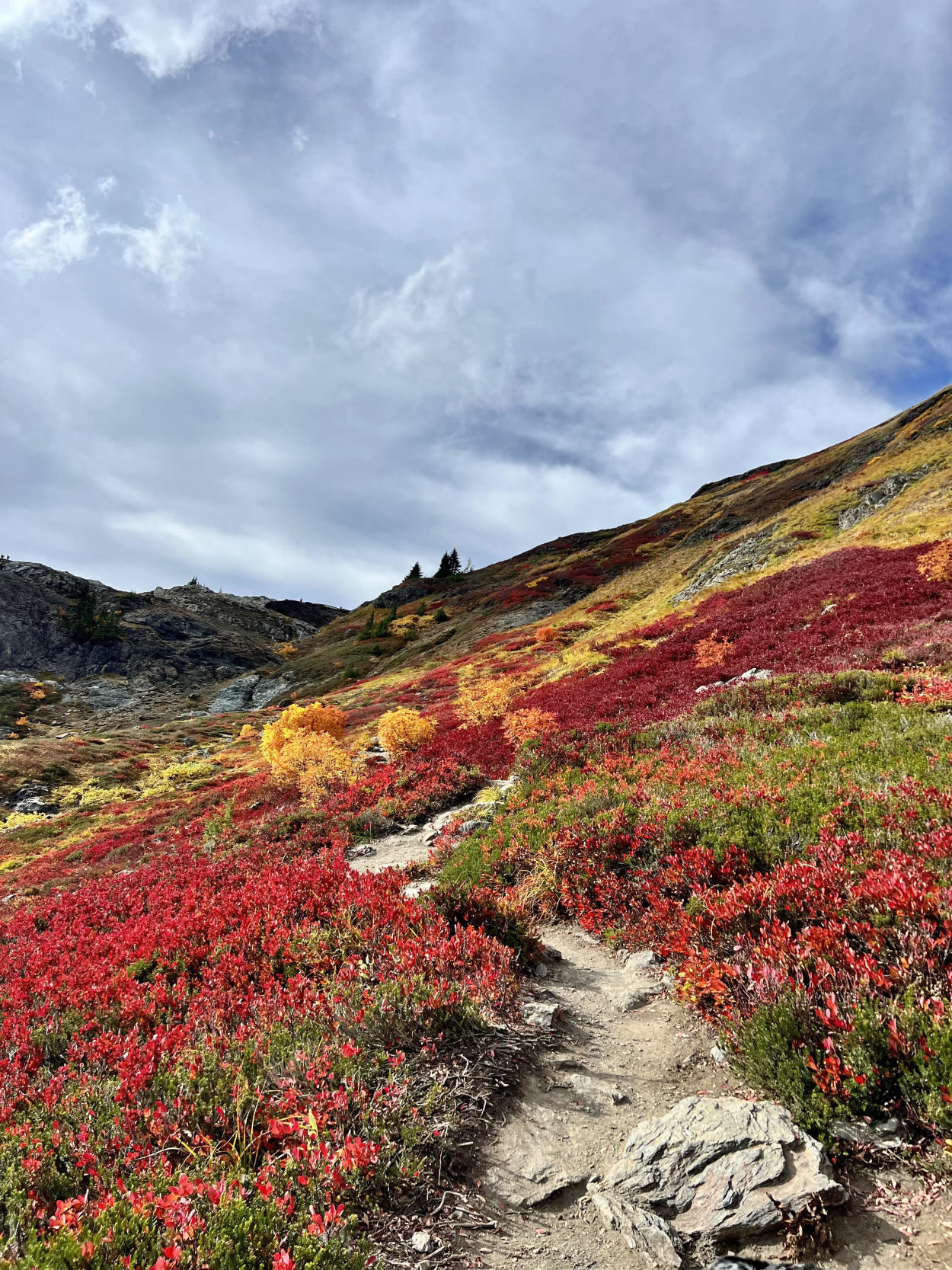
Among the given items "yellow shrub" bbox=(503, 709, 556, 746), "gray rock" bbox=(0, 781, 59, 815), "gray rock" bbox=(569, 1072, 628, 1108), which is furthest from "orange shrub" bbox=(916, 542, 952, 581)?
"gray rock" bbox=(0, 781, 59, 815)

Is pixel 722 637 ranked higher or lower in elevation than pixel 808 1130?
higher

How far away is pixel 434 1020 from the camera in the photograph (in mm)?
5793

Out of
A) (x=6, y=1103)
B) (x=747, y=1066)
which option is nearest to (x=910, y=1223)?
(x=747, y=1066)

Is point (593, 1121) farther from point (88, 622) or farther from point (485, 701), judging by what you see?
point (88, 622)

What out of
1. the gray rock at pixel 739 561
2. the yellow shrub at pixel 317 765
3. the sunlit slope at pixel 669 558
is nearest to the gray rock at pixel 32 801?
the yellow shrub at pixel 317 765

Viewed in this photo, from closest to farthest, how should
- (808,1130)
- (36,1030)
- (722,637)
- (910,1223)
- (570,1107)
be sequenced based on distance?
1. (910,1223)
2. (808,1130)
3. (570,1107)
4. (36,1030)
5. (722,637)

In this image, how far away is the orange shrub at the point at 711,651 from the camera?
875 inches

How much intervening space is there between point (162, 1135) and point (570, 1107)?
358 centimetres

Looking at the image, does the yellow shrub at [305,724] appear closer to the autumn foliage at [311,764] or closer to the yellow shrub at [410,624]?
the autumn foliage at [311,764]

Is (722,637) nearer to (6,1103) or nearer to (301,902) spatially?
(301,902)

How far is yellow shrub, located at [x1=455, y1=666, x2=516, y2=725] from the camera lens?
26.5 metres

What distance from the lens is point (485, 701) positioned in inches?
1111

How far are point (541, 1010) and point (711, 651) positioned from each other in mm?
19931

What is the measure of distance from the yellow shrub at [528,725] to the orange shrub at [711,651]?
6899 millimetres
